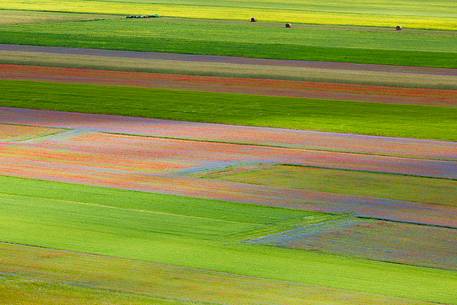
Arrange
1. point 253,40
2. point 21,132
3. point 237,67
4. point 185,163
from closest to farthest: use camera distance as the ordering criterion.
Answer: point 185,163 < point 21,132 < point 237,67 < point 253,40

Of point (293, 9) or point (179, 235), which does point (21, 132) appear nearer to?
point (179, 235)

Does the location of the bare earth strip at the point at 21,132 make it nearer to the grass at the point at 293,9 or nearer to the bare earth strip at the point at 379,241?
the bare earth strip at the point at 379,241

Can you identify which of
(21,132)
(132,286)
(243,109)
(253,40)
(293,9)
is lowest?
(132,286)

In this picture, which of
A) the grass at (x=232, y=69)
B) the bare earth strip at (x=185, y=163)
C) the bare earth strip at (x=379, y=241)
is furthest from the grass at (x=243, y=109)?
the bare earth strip at (x=379, y=241)

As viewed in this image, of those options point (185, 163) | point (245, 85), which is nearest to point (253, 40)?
point (245, 85)

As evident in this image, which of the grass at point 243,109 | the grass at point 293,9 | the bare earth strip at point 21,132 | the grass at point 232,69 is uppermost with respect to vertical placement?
the grass at point 293,9

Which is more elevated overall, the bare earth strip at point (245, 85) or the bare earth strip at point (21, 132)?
the bare earth strip at point (245, 85)

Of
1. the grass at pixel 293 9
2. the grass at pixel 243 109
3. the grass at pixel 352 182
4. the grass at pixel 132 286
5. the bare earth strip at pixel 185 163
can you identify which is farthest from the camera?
the grass at pixel 293 9

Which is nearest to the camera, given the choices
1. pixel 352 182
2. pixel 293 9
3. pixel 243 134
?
pixel 352 182

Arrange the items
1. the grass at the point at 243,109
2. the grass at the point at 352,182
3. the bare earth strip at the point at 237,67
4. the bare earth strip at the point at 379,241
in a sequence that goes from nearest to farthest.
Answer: the bare earth strip at the point at 379,241 → the grass at the point at 352,182 → the grass at the point at 243,109 → the bare earth strip at the point at 237,67
